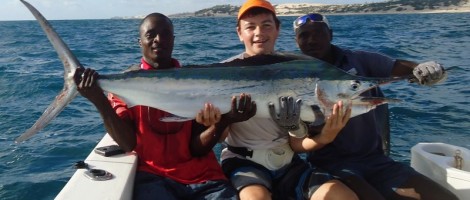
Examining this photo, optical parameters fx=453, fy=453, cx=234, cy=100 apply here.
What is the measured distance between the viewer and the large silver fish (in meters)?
2.97

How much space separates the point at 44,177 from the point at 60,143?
1.25 m

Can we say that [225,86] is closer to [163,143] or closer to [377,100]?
[163,143]

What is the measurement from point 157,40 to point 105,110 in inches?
26.8

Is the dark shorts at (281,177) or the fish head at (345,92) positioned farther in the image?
the dark shorts at (281,177)

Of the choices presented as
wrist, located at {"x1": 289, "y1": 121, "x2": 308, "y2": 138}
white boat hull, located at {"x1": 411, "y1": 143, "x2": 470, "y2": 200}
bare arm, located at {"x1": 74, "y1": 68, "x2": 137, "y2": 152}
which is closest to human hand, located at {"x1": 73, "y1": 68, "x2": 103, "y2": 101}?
bare arm, located at {"x1": 74, "y1": 68, "x2": 137, "y2": 152}

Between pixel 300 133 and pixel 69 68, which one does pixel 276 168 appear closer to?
pixel 300 133

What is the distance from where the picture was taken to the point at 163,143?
11.3 feet

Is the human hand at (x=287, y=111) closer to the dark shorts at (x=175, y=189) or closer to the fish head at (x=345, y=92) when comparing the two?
the fish head at (x=345, y=92)

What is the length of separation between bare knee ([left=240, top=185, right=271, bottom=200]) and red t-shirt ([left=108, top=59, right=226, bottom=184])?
0.29 meters

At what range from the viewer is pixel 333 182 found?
3248 mm

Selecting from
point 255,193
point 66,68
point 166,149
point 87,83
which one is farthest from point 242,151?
point 66,68

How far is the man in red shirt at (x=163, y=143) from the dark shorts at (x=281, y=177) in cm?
11

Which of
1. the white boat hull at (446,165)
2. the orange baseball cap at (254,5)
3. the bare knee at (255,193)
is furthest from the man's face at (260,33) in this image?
the white boat hull at (446,165)

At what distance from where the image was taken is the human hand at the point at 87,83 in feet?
10.0
